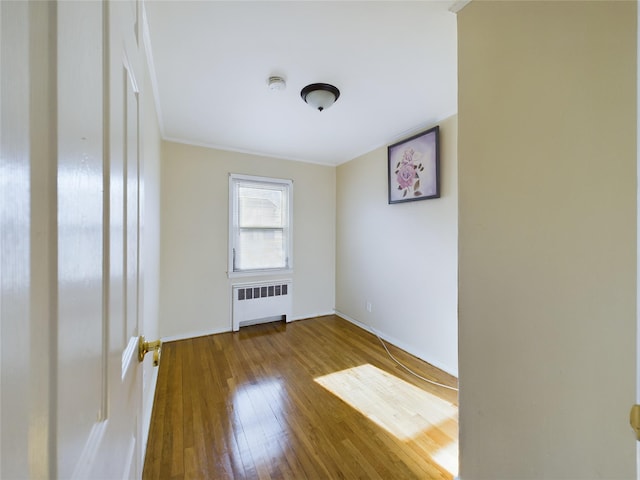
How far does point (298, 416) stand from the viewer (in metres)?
1.82

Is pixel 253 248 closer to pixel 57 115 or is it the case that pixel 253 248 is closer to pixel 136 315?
pixel 136 315

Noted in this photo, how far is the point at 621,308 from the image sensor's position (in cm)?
78

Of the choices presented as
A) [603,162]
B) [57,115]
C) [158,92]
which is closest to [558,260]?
[603,162]

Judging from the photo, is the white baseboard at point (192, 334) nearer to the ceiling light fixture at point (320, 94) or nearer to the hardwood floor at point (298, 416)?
the hardwood floor at point (298, 416)

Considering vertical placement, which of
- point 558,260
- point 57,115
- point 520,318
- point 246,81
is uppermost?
point 246,81

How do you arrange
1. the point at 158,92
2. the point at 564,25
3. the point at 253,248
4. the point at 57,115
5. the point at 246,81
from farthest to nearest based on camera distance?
the point at 253,248
the point at 158,92
the point at 246,81
the point at 564,25
the point at 57,115

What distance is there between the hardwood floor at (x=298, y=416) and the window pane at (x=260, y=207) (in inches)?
63.5

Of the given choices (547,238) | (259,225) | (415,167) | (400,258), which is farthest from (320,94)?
(259,225)

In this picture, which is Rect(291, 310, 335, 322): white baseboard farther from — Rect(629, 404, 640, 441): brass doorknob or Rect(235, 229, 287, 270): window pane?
Rect(629, 404, 640, 441): brass doorknob

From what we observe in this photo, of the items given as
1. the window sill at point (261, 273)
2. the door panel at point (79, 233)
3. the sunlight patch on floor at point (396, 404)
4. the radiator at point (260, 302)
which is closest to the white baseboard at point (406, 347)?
the sunlight patch on floor at point (396, 404)

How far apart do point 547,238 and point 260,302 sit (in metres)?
3.18

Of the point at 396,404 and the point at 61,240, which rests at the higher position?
the point at 61,240

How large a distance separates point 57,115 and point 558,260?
1316mm

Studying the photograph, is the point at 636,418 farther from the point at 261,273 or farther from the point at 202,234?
the point at 202,234
